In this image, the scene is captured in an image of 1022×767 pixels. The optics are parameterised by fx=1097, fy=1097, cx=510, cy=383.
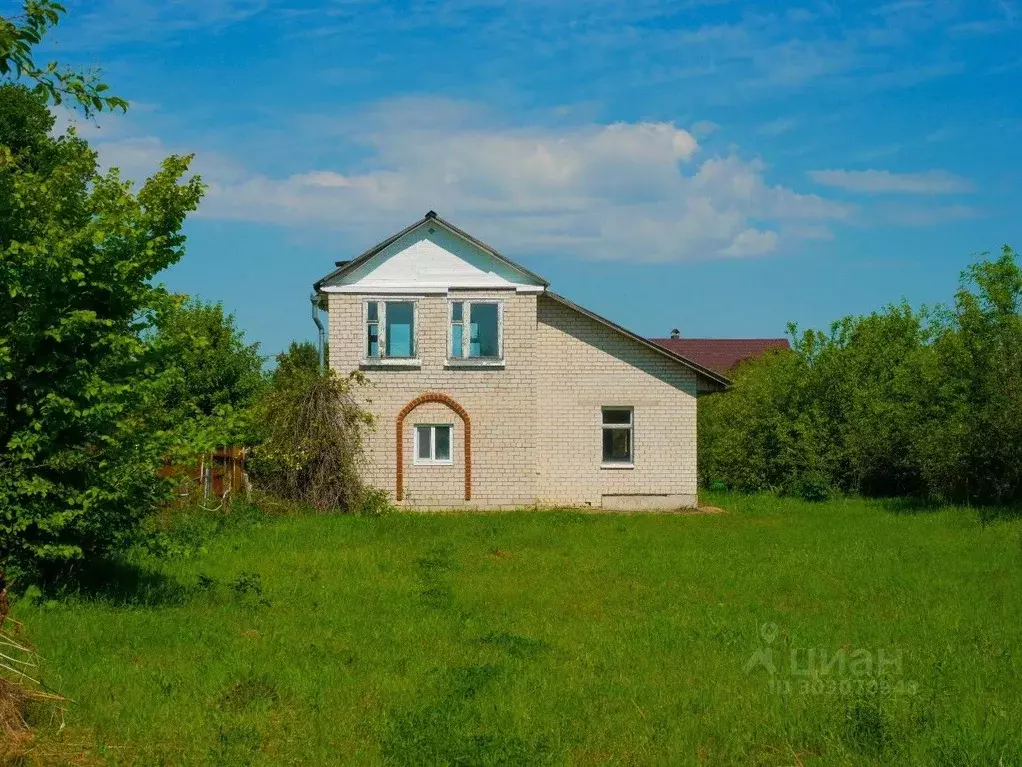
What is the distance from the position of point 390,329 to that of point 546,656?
16.6 meters

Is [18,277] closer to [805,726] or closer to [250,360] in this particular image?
[805,726]

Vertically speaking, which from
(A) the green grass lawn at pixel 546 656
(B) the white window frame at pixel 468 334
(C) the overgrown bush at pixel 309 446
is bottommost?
(A) the green grass lawn at pixel 546 656

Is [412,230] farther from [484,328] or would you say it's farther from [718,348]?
[718,348]

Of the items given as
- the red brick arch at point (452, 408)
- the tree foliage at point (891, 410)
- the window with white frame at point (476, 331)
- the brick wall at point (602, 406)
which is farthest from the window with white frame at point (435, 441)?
the tree foliage at point (891, 410)

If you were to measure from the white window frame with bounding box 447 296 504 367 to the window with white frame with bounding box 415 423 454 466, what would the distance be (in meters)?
1.54

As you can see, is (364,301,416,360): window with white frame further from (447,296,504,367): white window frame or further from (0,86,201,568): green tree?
(0,86,201,568): green tree

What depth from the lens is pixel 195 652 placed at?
1002 centimetres

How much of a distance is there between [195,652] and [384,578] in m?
4.99

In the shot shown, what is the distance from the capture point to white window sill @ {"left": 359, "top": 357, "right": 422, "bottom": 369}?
1008 inches

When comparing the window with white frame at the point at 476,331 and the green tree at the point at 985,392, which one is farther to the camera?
the window with white frame at the point at 476,331

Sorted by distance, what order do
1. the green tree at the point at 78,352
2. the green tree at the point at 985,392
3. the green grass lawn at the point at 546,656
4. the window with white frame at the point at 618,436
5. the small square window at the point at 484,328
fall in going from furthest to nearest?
the window with white frame at the point at 618,436 → the small square window at the point at 484,328 → the green tree at the point at 985,392 → the green tree at the point at 78,352 → the green grass lawn at the point at 546,656

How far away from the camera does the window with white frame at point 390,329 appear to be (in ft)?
84.6

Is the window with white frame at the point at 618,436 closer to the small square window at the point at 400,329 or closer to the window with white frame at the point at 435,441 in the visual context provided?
the window with white frame at the point at 435,441

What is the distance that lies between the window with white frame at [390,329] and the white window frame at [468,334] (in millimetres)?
894
